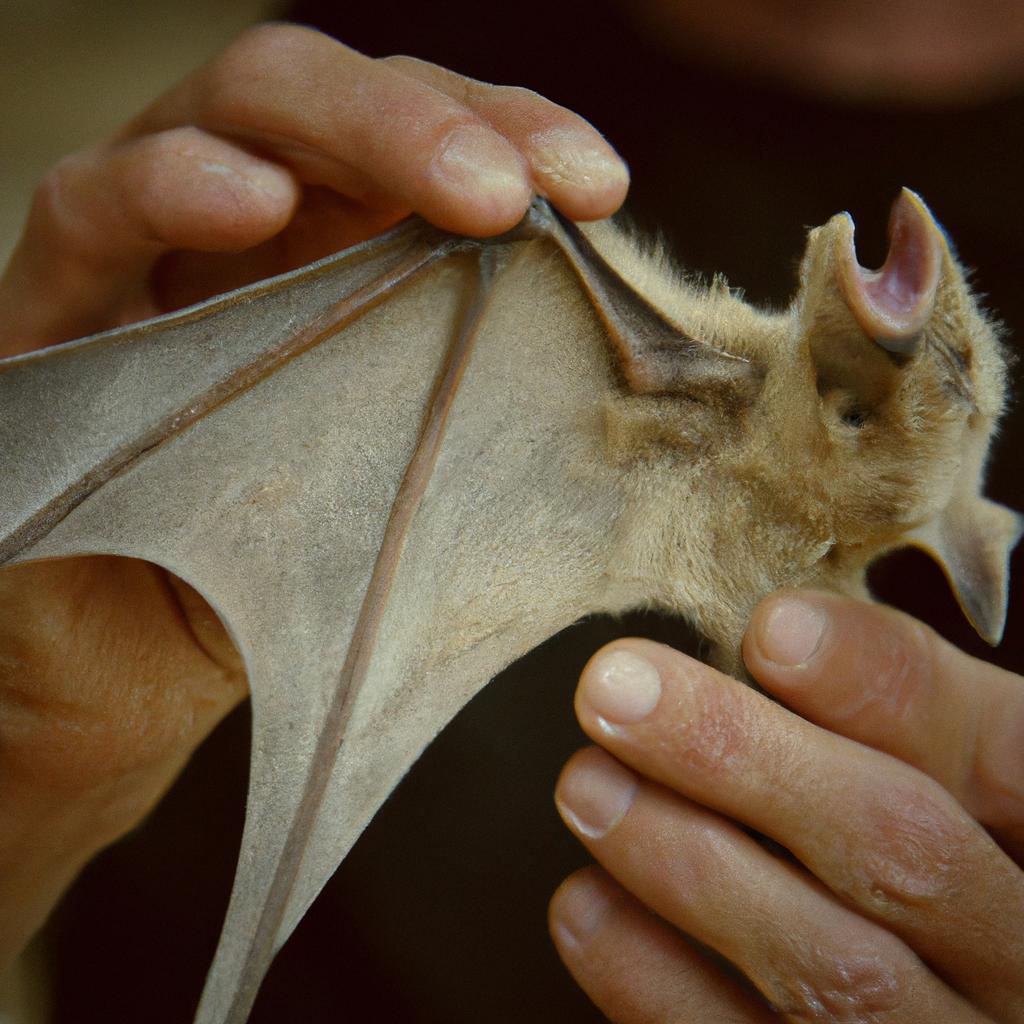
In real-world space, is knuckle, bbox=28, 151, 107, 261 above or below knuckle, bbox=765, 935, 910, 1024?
above

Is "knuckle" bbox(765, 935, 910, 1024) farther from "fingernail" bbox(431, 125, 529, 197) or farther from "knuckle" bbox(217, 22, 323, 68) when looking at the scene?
"knuckle" bbox(217, 22, 323, 68)

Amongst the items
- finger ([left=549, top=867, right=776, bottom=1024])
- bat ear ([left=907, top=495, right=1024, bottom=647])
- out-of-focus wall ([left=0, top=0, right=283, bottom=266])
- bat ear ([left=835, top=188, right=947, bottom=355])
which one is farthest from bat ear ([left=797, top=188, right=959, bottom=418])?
out-of-focus wall ([left=0, top=0, right=283, bottom=266])

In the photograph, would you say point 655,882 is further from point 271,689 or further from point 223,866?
point 223,866

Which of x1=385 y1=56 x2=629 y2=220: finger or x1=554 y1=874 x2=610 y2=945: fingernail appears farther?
Answer: x1=554 y1=874 x2=610 y2=945: fingernail

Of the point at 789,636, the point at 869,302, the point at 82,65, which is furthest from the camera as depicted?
the point at 82,65

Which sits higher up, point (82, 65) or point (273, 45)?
point (273, 45)

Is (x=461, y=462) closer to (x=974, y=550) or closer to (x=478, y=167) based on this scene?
(x=478, y=167)

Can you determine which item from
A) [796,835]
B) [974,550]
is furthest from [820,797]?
[974,550]

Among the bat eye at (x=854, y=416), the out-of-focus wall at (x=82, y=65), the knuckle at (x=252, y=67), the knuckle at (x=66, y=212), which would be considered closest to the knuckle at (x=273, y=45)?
the knuckle at (x=252, y=67)
